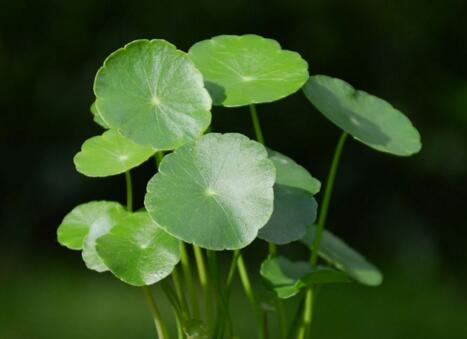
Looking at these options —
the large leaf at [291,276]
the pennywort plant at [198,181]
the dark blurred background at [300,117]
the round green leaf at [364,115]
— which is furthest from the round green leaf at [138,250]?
the dark blurred background at [300,117]

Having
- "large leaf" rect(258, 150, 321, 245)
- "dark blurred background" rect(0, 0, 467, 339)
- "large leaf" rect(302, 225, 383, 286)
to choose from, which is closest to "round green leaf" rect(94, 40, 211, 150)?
"large leaf" rect(258, 150, 321, 245)

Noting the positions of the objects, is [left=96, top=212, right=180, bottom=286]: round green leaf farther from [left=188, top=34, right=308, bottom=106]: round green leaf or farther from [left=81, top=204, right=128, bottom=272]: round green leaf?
[left=188, top=34, right=308, bottom=106]: round green leaf

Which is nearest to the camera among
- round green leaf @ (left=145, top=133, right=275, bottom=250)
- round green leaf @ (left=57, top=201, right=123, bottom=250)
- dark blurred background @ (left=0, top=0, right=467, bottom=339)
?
round green leaf @ (left=145, top=133, right=275, bottom=250)

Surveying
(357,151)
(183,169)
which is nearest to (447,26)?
(357,151)

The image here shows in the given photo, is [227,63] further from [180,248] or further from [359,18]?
[359,18]

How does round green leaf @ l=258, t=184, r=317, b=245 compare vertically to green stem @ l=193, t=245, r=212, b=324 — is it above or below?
above

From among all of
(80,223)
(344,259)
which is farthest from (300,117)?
(80,223)

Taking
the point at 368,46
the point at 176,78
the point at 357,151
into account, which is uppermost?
the point at 176,78

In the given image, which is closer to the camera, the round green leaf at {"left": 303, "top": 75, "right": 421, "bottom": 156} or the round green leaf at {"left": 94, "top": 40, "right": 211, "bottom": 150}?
the round green leaf at {"left": 94, "top": 40, "right": 211, "bottom": 150}
